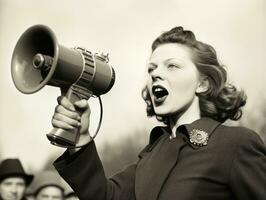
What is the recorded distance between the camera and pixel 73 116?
1026 millimetres

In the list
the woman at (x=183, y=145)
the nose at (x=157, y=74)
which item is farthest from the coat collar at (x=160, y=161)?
the nose at (x=157, y=74)

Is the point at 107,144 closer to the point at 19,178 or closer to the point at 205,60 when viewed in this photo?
the point at 19,178

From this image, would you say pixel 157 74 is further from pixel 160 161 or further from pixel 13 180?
pixel 13 180

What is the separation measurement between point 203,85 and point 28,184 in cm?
104

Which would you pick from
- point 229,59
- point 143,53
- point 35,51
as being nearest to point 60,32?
point 143,53

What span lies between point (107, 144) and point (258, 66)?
A: 635 mm

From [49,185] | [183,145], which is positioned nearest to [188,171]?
[183,145]

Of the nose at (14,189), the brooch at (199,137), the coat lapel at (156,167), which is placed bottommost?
the nose at (14,189)

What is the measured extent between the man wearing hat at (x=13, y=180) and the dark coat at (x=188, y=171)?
885mm

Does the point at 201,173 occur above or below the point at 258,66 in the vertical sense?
below

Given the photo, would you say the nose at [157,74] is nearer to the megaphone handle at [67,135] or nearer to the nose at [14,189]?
the megaphone handle at [67,135]

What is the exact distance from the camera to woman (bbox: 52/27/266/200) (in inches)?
40.3

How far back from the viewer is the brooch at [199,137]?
3.56 feet

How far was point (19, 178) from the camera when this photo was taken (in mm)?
1975
